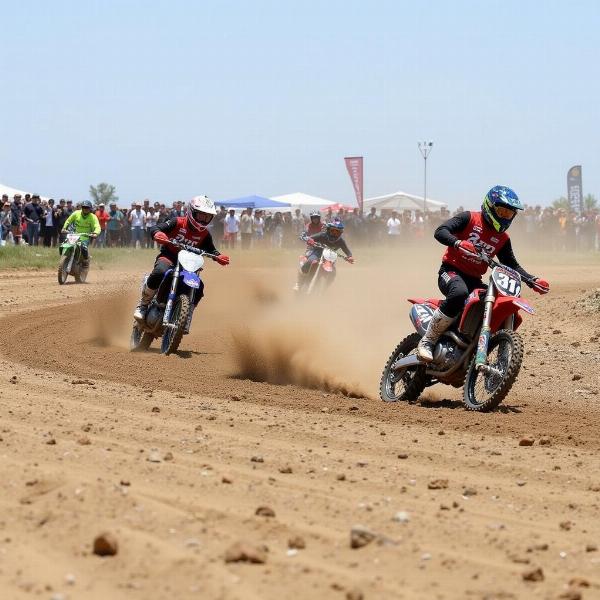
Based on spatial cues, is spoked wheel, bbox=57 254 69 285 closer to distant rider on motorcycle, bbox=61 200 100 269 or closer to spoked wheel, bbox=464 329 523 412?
distant rider on motorcycle, bbox=61 200 100 269

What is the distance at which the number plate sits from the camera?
10586 mm

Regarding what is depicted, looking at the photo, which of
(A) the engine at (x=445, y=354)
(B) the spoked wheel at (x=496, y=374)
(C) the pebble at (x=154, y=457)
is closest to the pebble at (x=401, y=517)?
(C) the pebble at (x=154, y=457)

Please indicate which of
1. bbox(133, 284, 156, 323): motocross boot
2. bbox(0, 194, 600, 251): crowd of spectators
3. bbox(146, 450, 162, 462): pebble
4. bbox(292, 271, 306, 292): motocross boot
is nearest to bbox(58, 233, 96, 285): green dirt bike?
bbox(292, 271, 306, 292): motocross boot

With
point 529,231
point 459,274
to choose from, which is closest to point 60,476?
point 459,274

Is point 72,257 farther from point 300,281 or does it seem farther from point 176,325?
point 176,325

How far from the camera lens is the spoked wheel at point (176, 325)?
14.8 m

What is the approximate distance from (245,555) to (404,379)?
6447 mm

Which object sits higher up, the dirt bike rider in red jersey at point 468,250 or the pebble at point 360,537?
the dirt bike rider in red jersey at point 468,250

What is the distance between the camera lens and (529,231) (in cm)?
4856

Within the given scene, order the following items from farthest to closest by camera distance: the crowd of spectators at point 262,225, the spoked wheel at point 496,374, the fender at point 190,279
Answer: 1. the crowd of spectators at point 262,225
2. the fender at point 190,279
3. the spoked wheel at point 496,374

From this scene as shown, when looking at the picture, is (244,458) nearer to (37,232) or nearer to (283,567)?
(283,567)

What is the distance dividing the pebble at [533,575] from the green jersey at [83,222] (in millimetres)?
22547

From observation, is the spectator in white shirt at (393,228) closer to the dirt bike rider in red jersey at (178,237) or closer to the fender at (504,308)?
the dirt bike rider in red jersey at (178,237)

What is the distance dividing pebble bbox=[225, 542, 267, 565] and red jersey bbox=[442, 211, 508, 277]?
6001mm
